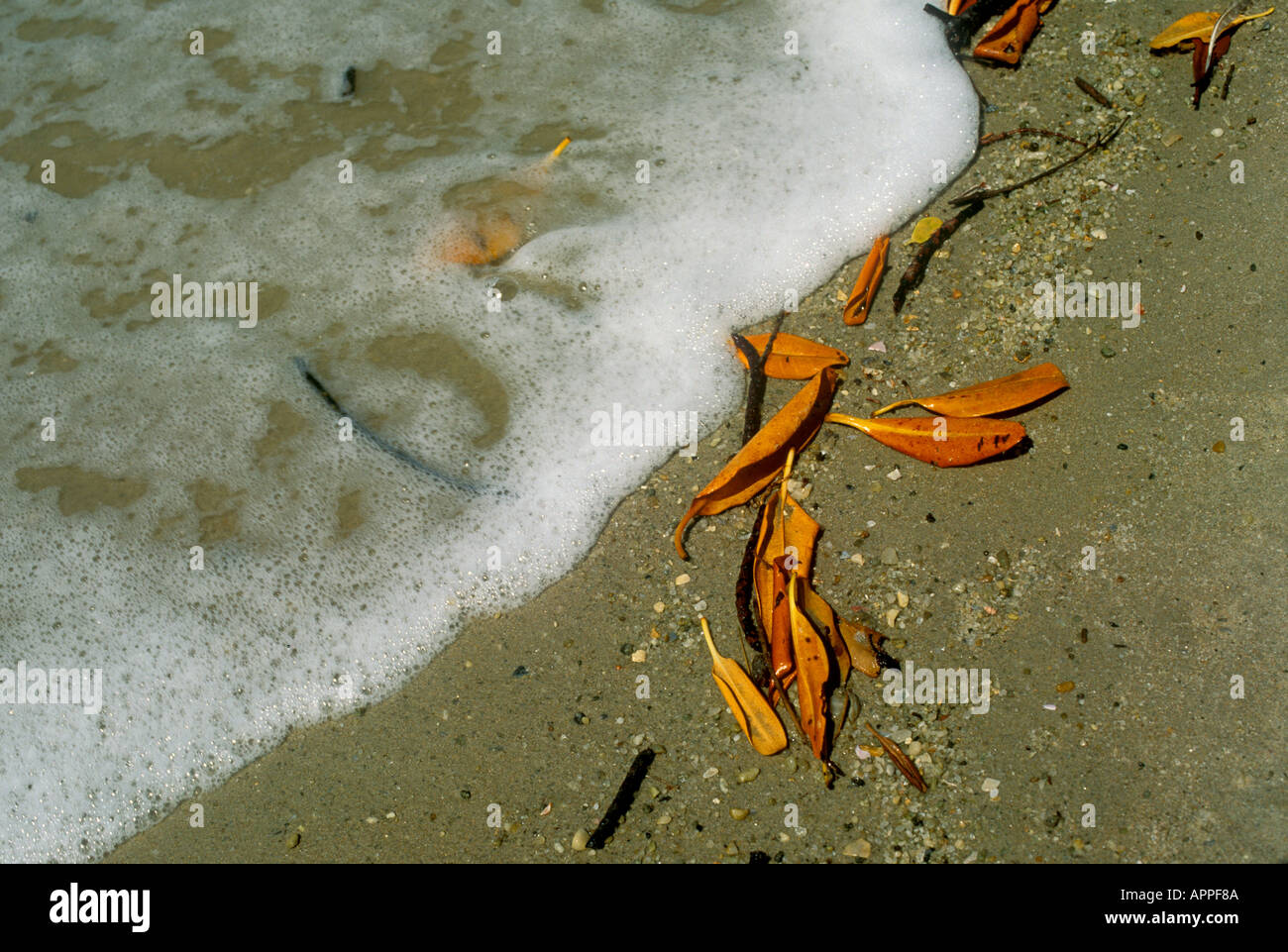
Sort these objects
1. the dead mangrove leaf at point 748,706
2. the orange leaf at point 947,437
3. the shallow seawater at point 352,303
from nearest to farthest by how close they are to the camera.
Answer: the dead mangrove leaf at point 748,706
the orange leaf at point 947,437
the shallow seawater at point 352,303

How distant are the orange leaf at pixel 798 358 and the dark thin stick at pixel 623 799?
121 centimetres

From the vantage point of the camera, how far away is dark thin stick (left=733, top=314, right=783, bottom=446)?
2.54 meters

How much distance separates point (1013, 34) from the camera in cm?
311

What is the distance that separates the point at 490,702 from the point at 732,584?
735 millimetres

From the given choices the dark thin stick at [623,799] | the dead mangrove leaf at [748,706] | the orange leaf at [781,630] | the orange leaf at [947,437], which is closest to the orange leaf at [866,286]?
the orange leaf at [947,437]

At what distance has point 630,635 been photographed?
7.63ft

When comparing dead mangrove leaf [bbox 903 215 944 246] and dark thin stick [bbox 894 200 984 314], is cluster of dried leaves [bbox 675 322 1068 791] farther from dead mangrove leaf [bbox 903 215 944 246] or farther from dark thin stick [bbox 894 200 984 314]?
dead mangrove leaf [bbox 903 215 944 246]

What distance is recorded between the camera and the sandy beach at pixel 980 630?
201cm

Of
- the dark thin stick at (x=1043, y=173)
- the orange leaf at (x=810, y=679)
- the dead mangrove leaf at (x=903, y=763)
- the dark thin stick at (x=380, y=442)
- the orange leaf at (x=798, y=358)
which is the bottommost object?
the dark thin stick at (x=380, y=442)

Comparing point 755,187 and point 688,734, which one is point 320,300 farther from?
point 688,734

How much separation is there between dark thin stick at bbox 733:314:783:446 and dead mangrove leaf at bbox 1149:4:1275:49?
66.6 inches

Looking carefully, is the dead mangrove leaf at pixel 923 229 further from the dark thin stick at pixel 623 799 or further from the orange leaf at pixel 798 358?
the dark thin stick at pixel 623 799

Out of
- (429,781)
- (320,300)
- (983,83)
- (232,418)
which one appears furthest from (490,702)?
(983,83)

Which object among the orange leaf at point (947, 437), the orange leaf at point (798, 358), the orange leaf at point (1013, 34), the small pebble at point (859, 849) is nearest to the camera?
the small pebble at point (859, 849)
